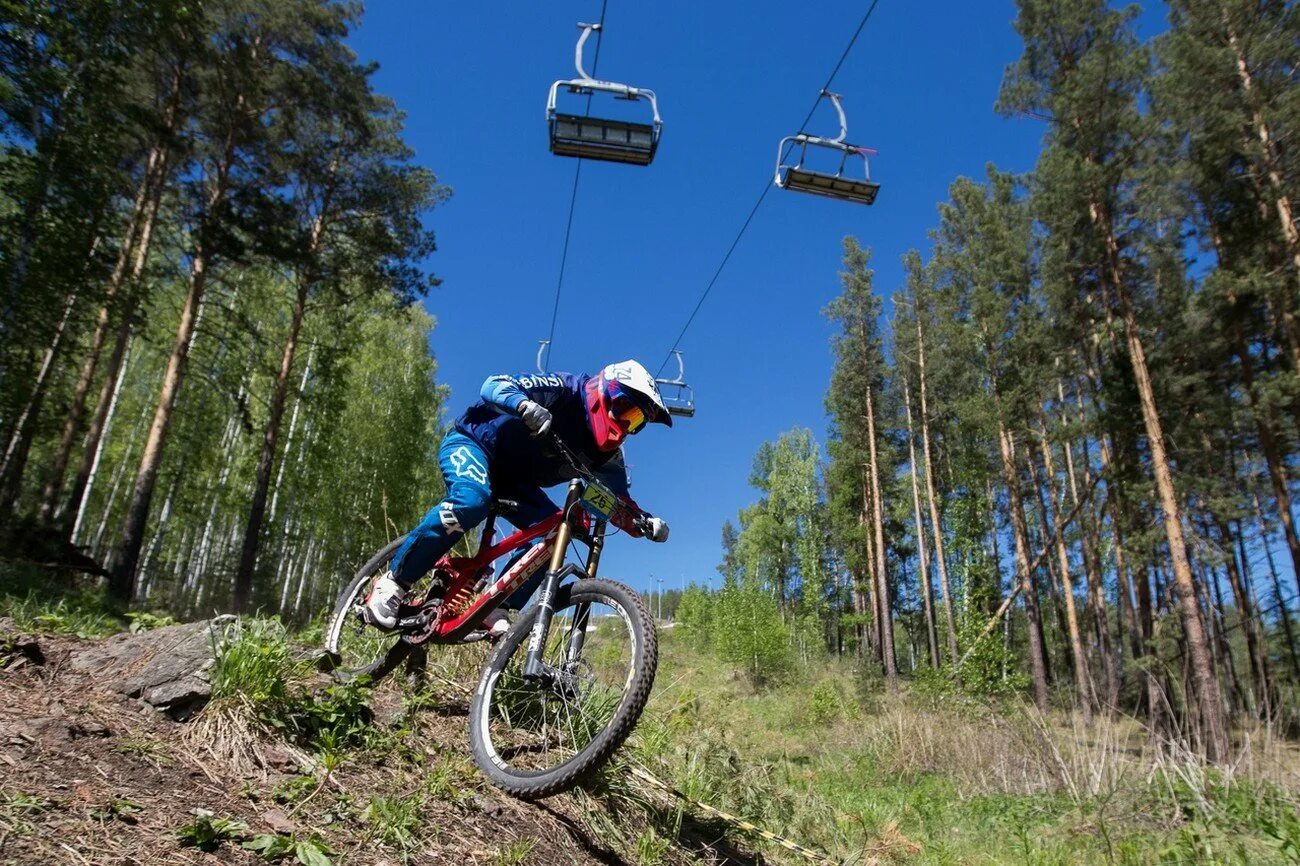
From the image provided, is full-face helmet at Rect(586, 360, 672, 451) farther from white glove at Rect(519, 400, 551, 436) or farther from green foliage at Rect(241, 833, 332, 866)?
green foliage at Rect(241, 833, 332, 866)

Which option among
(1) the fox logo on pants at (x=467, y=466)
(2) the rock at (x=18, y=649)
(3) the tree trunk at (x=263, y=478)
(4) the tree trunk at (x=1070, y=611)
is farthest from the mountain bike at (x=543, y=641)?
(4) the tree trunk at (x=1070, y=611)

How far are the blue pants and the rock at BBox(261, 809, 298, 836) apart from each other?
4.59 ft

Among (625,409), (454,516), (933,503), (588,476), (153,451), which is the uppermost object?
(933,503)

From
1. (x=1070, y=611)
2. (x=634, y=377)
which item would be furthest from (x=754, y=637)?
(x=634, y=377)

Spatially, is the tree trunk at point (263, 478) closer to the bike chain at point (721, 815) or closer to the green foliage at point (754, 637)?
the bike chain at point (721, 815)

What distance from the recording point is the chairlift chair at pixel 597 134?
7.10m

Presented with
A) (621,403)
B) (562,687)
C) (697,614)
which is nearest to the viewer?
(562,687)

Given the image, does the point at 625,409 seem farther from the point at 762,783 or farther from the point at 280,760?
the point at 762,783

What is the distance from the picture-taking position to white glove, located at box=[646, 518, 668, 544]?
3471 mm

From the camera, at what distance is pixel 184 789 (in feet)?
6.92

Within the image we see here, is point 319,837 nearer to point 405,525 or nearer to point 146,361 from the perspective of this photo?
point 405,525

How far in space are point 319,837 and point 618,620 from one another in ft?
4.33

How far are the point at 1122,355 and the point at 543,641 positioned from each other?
19.6 m

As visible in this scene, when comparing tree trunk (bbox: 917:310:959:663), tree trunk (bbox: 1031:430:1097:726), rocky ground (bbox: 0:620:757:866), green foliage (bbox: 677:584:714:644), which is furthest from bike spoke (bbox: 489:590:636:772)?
green foliage (bbox: 677:584:714:644)
